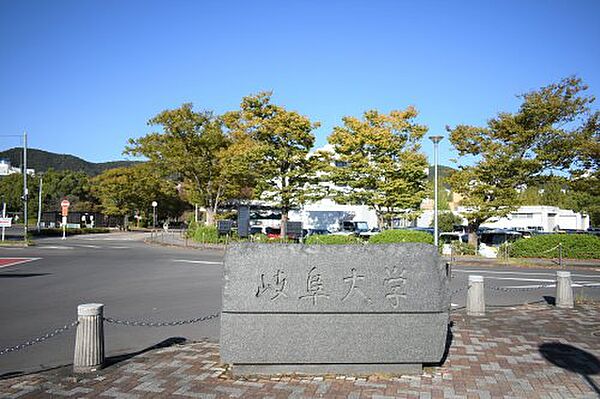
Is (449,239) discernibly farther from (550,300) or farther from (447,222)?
(447,222)

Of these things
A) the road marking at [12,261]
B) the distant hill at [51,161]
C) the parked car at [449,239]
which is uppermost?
the distant hill at [51,161]

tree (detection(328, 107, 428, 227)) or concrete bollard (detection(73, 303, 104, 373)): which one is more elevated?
tree (detection(328, 107, 428, 227))

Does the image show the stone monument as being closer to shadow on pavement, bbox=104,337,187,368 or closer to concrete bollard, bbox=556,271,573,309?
shadow on pavement, bbox=104,337,187,368

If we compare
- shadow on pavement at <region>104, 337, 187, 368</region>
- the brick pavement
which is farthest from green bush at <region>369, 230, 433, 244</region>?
shadow on pavement at <region>104, 337, 187, 368</region>

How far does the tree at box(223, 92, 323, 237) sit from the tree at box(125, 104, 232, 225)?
14.9 ft

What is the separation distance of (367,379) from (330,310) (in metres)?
0.91

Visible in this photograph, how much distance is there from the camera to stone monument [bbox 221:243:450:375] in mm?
5566

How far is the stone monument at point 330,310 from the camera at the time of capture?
18.3 ft

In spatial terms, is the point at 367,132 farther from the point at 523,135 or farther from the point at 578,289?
the point at 578,289

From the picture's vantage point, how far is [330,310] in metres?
5.61

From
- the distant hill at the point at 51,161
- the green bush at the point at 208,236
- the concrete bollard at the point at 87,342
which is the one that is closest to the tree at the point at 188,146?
the green bush at the point at 208,236

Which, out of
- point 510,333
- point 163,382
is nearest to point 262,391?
point 163,382

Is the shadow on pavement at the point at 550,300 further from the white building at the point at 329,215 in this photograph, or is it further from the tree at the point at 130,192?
the tree at the point at 130,192

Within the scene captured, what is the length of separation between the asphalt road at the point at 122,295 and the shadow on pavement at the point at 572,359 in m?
3.89
